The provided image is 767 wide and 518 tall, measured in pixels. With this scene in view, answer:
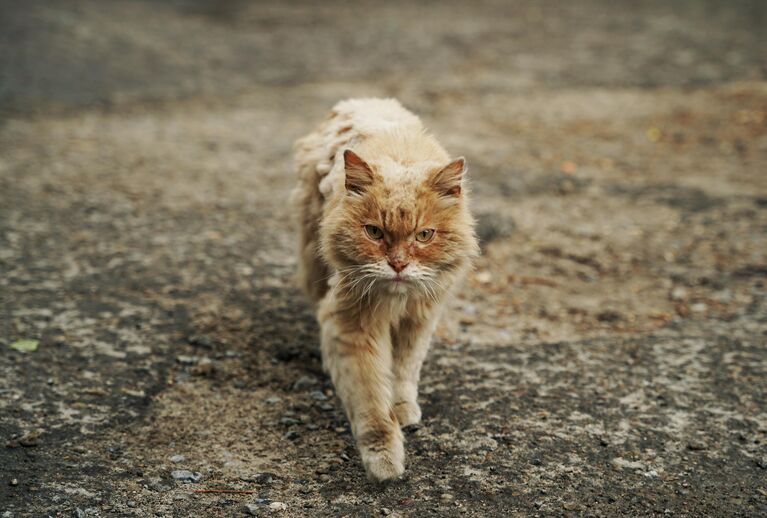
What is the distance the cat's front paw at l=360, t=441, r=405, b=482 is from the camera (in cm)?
331

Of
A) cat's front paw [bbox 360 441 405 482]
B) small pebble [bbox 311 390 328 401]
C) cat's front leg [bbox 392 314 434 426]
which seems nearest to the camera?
cat's front paw [bbox 360 441 405 482]

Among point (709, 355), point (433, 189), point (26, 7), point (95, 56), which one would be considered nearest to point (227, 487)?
point (433, 189)

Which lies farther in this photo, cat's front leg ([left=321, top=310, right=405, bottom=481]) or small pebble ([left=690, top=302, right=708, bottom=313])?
small pebble ([left=690, top=302, right=708, bottom=313])

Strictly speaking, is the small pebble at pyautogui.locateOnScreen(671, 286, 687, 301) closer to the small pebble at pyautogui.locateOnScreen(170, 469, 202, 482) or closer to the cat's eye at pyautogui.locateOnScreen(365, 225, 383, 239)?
the cat's eye at pyautogui.locateOnScreen(365, 225, 383, 239)

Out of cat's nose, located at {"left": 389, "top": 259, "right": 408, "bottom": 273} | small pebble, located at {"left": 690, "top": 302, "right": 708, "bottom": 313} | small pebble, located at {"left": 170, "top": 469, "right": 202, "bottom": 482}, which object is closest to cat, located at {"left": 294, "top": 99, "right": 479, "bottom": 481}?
cat's nose, located at {"left": 389, "top": 259, "right": 408, "bottom": 273}

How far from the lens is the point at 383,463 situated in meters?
3.32

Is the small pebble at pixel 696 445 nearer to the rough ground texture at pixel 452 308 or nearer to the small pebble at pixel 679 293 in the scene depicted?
the rough ground texture at pixel 452 308

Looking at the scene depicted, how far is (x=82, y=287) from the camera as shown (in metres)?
4.89

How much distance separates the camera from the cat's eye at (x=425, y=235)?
3.26m

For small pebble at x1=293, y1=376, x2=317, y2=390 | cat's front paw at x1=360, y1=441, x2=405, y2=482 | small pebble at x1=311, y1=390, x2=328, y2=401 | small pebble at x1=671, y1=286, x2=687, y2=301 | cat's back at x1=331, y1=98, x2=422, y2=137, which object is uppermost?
cat's back at x1=331, y1=98, x2=422, y2=137

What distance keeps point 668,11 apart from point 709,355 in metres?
9.54

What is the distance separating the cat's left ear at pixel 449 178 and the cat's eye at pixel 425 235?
17 cm

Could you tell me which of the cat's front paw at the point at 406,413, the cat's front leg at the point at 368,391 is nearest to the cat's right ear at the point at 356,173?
the cat's front leg at the point at 368,391

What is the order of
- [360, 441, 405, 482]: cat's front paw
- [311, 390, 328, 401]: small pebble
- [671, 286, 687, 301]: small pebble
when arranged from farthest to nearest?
[671, 286, 687, 301]: small pebble < [311, 390, 328, 401]: small pebble < [360, 441, 405, 482]: cat's front paw
